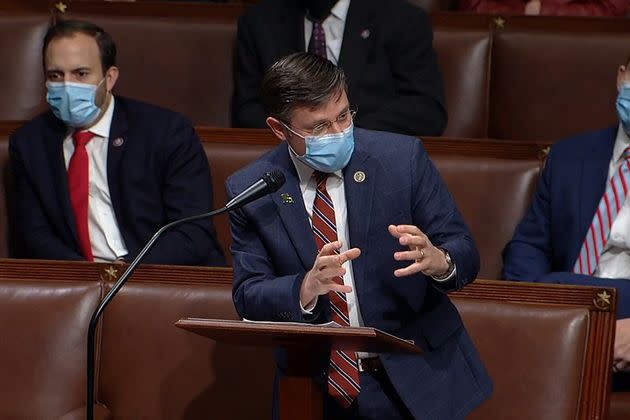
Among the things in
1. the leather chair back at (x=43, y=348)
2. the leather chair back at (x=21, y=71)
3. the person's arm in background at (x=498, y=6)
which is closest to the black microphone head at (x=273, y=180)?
the leather chair back at (x=43, y=348)

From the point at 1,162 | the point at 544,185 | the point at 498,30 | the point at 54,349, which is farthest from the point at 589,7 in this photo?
the point at 54,349

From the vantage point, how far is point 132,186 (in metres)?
1.51

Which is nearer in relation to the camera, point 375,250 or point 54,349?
point 375,250

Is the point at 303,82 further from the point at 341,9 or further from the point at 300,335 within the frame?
the point at 341,9

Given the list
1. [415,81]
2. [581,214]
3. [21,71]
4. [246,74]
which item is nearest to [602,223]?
[581,214]

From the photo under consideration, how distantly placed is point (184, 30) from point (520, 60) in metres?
0.49

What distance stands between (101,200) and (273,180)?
0.61m

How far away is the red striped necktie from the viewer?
1393 mm

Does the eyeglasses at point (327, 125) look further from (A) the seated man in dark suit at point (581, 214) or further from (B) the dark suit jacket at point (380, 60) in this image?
(B) the dark suit jacket at point (380, 60)

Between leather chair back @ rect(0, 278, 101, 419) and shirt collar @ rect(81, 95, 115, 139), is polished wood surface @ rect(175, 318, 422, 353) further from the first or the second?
shirt collar @ rect(81, 95, 115, 139)

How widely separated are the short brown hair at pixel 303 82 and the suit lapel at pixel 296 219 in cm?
7

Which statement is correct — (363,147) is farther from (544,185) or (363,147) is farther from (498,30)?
(498,30)

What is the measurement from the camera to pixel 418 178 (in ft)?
3.47

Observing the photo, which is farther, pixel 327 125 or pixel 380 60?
pixel 380 60
